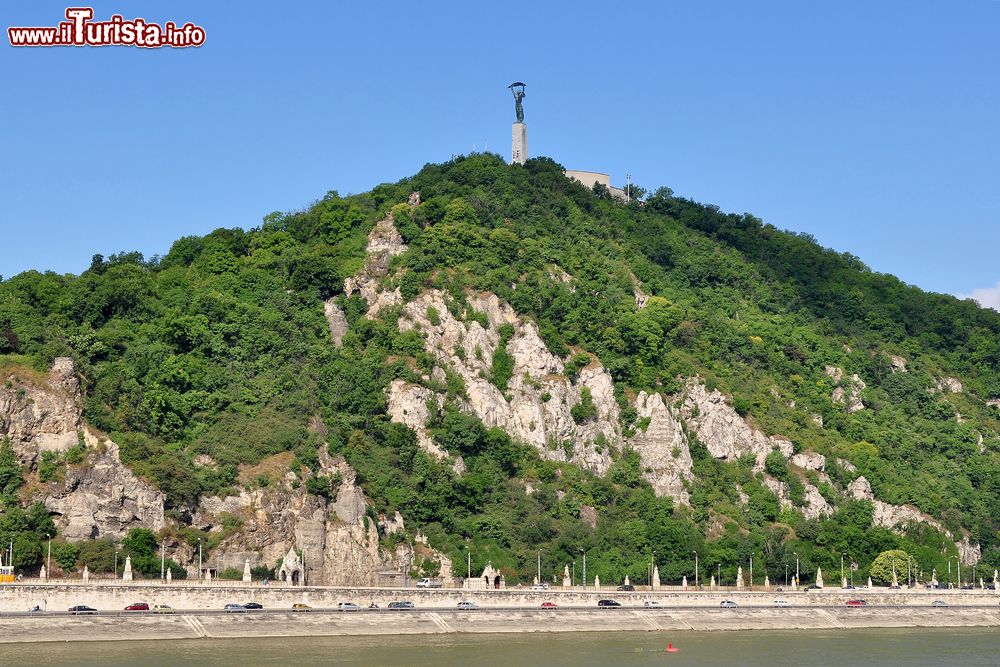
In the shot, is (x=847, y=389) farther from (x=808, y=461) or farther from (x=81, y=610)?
(x=81, y=610)

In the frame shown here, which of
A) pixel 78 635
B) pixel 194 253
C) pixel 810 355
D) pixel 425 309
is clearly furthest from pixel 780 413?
pixel 78 635

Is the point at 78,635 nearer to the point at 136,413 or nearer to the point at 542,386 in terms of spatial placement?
the point at 136,413

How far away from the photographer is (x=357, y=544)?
113688 mm

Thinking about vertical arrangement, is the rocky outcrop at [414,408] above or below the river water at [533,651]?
above

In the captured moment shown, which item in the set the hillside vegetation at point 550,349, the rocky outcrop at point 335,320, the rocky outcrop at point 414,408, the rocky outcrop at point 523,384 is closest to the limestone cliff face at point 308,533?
the hillside vegetation at point 550,349

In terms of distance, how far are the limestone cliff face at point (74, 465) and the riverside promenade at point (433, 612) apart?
44.4 feet

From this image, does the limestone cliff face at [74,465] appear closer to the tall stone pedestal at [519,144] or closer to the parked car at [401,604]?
the parked car at [401,604]

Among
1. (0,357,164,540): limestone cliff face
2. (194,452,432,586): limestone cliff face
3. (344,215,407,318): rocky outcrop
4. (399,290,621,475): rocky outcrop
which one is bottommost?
(194,452,432,586): limestone cliff face

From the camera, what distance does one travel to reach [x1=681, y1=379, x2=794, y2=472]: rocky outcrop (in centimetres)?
14038

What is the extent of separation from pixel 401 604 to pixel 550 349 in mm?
47635

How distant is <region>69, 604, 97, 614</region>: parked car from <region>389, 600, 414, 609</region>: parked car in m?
20.3

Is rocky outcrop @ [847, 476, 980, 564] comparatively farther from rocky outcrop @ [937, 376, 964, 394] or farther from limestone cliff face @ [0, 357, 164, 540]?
limestone cliff face @ [0, 357, 164, 540]

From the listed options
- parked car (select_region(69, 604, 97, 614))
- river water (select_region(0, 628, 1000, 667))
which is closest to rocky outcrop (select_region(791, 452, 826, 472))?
river water (select_region(0, 628, 1000, 667))

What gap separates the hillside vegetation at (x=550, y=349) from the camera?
4791 inches
